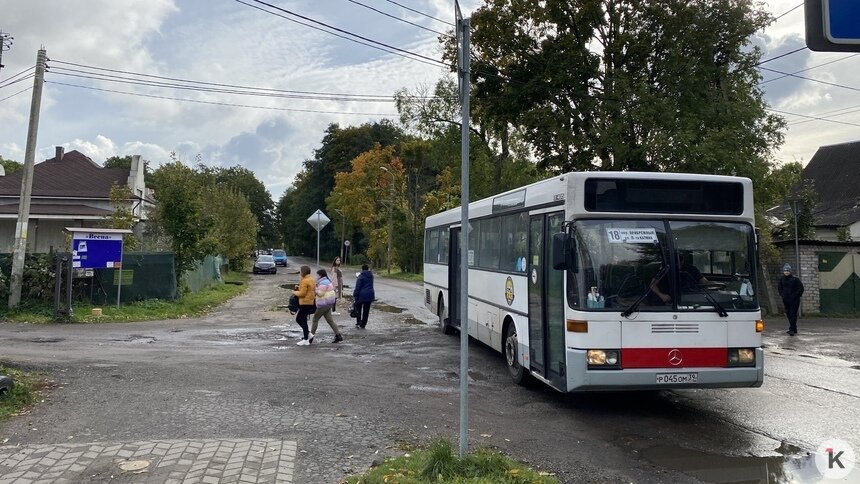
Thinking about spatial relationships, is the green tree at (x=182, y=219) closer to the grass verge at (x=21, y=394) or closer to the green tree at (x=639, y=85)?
the green tree at (x=639, y=85)

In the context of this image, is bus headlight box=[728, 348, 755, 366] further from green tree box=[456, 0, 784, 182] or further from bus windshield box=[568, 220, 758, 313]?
green tree box=[456, 0, 784, 182]

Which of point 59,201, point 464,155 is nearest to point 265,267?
point 59,201

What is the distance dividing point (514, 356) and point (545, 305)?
5.70ft

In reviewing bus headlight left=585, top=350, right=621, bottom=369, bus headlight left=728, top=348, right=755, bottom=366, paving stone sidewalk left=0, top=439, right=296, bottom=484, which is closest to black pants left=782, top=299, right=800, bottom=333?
bus headlight left=728, top=348, right=755, bottom=366

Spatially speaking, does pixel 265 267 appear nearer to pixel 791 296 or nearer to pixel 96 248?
pixel 96 248

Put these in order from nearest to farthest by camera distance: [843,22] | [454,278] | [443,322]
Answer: [843,22]
[454,278]
[443,322]

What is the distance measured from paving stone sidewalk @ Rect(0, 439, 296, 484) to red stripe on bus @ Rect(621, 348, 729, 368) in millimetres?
3786

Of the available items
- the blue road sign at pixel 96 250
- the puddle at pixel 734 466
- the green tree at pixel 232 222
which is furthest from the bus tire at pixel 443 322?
the green tree at pixel 232 222

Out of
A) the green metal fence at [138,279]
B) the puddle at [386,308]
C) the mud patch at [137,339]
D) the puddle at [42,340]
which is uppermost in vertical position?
the green metal fence at [138,279]

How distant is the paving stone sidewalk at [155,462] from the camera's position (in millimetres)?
5246

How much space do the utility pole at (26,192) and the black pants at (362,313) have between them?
9.28m

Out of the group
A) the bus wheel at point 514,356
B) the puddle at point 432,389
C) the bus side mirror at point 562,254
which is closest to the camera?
the bus side mirror at point 562,254

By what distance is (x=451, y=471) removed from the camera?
5.07 meters

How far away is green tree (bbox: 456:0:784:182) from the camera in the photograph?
1836 cm
